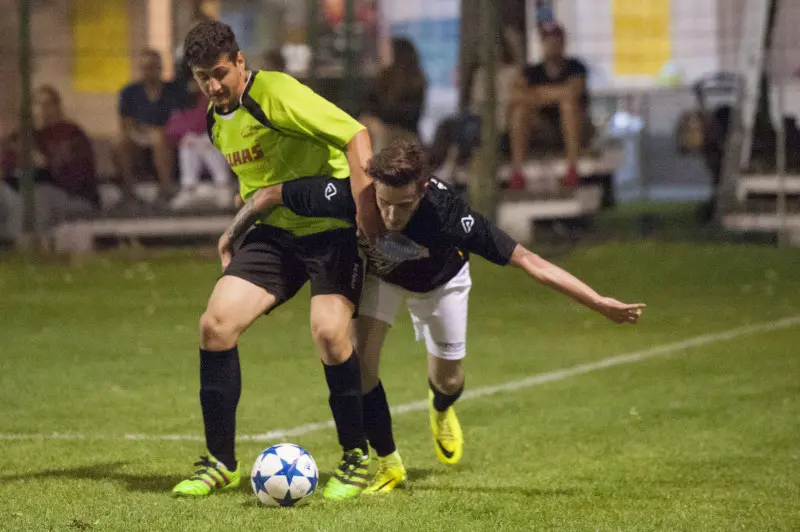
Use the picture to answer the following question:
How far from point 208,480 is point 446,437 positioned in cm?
133

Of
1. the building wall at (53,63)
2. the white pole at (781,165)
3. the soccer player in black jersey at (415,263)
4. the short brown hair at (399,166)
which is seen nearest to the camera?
the short brown hair at (399,166)

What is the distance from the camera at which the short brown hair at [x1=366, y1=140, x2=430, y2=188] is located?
5504mm

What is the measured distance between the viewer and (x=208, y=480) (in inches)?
229

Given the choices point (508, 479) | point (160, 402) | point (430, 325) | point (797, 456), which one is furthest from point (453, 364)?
point (160, 402)

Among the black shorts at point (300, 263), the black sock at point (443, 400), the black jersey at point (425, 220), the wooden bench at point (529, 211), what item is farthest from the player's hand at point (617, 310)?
the wooden bench at point (529, 211)

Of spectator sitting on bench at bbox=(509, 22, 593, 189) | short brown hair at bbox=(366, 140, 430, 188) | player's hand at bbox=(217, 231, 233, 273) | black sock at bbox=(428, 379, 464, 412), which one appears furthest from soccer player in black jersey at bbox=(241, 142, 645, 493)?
spectator sitting on bench at bbox=(509, 22, 593, 189)

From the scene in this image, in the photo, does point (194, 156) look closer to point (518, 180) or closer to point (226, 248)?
point (518, 180)

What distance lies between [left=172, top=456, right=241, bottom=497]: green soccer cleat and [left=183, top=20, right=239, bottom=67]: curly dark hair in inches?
63.6

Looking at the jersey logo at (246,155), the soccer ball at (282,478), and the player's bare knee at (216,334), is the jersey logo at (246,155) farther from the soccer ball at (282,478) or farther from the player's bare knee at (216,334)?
the soccer ball at (282,478)

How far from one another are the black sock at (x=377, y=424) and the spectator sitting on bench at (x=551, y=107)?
1012cm

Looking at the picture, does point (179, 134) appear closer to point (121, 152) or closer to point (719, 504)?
point (121, 152)

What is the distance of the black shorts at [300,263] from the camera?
602 centimetres

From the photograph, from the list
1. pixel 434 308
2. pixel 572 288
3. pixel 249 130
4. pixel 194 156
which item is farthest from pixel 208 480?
pixel 194 156

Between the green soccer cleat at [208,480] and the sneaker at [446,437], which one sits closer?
the green soccer cleat at [208,480]
